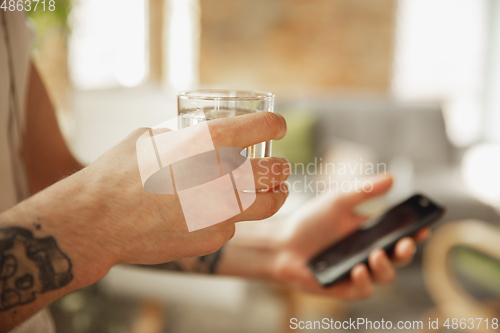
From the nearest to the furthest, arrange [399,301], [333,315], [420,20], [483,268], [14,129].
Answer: [14,129] → [483,268] → [333,315] → [399,301] → [420,20]

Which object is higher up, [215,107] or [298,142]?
[215,107]

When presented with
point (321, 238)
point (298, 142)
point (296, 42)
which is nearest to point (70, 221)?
point (321, 238)

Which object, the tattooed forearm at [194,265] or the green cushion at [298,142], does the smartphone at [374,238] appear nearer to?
the tattooed forearm at [194,265]

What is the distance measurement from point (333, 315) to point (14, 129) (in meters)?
1.64

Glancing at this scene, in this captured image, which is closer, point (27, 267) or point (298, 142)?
point (27, 267)

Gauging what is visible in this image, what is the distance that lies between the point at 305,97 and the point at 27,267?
2833 mm

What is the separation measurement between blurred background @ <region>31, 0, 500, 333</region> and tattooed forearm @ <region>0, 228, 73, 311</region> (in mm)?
1219

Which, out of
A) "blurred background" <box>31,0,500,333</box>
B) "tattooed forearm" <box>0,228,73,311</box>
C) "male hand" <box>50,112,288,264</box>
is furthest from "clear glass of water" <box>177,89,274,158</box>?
"blurred background" <box>31,0,500,333</box>

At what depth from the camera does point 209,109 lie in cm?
40

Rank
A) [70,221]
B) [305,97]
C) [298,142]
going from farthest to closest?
[305,97] < [298,142] < [70,221]

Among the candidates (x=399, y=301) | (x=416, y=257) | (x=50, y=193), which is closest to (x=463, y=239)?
(x=399, y=301)

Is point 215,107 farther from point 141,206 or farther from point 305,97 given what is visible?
point 305,97

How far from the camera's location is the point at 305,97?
3.04 meters

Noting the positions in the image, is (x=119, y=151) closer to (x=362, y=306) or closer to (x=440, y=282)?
(x=440, y=282)
